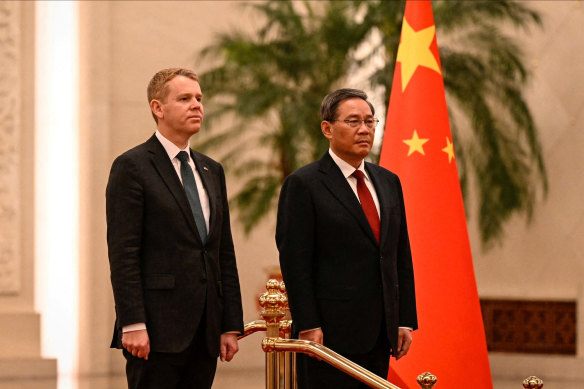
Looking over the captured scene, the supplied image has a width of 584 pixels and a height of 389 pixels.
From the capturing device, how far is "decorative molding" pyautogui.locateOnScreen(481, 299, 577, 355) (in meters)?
9.77

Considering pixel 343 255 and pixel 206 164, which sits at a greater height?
pixel 206 164

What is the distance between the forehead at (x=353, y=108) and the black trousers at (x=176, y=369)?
1013mm

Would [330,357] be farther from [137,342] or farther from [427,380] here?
[137,342]

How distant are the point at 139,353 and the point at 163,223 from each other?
463mm

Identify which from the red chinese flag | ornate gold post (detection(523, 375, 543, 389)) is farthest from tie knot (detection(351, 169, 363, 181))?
the red chinese flag

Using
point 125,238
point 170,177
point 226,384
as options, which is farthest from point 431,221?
point 226,384

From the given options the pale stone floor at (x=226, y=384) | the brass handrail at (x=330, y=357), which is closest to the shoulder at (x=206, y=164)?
the brass handrail at (x=330, y=357)

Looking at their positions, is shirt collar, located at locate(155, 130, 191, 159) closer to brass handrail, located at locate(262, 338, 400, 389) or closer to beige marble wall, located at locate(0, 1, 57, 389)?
brass handrail, located at locate(262, 338, 400, 389)

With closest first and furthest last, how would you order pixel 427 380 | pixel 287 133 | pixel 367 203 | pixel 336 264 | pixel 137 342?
pixel 427 380, pixel 137 342, pixel 336 264, pixel 367 203, pixel 287 133

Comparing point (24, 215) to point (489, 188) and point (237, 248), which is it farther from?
point (489, 188)

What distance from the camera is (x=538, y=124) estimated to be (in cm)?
1007

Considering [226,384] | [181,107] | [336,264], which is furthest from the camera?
[226,384]

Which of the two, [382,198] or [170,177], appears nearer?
[170,177]

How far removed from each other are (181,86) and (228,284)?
2.48 ft
